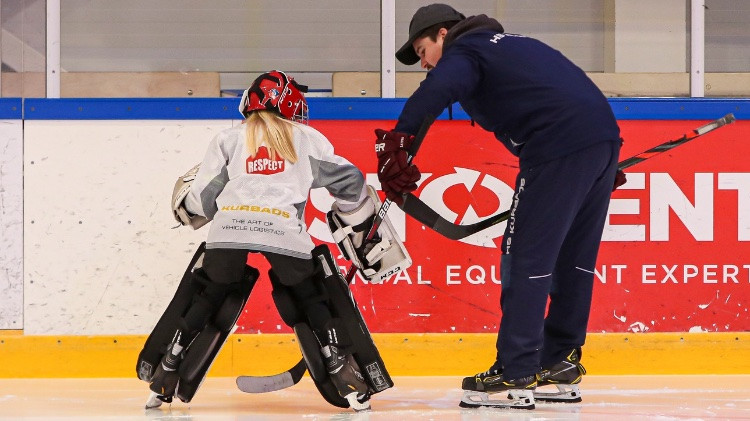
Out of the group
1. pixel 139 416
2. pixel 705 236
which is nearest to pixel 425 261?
pixel 705 236


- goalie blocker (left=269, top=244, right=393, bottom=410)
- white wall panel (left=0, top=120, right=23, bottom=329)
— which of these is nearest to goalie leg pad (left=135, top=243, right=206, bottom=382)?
goalie blocker (left=269, top=244, right=393, bottom=410)

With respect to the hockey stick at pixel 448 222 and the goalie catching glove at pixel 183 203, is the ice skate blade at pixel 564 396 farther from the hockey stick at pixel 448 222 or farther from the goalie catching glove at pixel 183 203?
the goalie catching glove at pixel 183 203

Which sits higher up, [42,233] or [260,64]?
[260,64]

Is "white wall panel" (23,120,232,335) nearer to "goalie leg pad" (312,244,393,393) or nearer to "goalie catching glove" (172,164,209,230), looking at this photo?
"goalie catching glove" (172,164,209,230)

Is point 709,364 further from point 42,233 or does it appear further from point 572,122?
point 42,233

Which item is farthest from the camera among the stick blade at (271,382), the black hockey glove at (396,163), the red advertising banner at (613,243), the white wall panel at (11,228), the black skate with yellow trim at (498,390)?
the red advertising banner at (613,243)

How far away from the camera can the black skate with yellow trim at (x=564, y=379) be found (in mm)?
3135

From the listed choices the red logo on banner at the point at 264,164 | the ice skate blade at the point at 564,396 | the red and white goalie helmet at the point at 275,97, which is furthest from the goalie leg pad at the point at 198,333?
the ice skate blade at the point at 564,396

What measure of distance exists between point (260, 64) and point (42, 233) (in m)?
1.05

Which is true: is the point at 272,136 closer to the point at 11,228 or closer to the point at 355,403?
the point at 355,403

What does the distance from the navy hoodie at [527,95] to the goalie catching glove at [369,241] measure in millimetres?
328

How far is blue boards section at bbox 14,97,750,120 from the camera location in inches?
153

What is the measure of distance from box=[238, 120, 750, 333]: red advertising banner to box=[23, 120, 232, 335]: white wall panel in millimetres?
387

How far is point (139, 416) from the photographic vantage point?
9.39 feet
